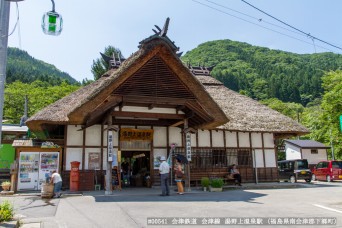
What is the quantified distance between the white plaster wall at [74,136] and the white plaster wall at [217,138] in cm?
708

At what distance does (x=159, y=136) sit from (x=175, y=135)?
891 millimetres

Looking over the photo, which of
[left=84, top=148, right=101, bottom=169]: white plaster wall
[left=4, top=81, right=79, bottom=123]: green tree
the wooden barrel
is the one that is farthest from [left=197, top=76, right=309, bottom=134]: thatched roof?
[left=4, top=81, right=79, bottom=123]: green tree

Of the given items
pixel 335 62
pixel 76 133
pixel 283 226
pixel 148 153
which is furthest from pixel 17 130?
pixel 335 62

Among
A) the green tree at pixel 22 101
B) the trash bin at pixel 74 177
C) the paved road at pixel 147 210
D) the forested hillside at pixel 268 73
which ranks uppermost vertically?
the forested hillside at pixel 268 73

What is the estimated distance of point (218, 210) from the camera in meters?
8.09

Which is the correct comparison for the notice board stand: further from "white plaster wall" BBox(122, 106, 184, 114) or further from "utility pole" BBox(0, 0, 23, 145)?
"utility pole" BBox(0, 0, 23, 145)

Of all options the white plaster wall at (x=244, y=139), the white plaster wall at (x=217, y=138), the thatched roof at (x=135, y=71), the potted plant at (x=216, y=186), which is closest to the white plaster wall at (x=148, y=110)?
the thatched roof at (x=135, y=71)

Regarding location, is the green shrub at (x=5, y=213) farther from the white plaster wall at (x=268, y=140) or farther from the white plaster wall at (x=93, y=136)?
the white plaster wall at (x=268, y=140)

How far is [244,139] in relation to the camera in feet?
55.9

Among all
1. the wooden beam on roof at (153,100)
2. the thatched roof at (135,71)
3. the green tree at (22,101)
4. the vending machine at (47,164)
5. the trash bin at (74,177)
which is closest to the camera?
the thatched roof at (135,71)

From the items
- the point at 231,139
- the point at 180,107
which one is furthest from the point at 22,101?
the point at 180,107

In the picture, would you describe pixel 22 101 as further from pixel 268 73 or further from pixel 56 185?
pixel 268 73

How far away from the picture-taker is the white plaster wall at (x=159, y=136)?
1523cm

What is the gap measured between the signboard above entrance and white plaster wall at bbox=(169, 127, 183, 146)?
1239 millimetres
